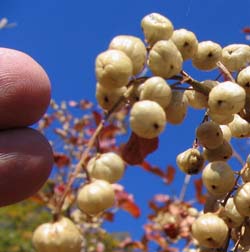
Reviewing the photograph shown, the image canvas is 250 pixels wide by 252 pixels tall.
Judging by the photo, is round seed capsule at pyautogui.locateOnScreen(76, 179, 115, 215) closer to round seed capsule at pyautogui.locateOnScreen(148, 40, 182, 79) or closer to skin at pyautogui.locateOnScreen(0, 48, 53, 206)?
round seed capsule at pyautogui.locateOnScreen(148, 40, 182, 79)

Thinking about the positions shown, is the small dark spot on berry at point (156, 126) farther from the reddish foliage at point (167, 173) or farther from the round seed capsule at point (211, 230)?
the reddish foliage at point (167, 173)

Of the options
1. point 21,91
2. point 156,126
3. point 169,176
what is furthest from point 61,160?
point 156,126

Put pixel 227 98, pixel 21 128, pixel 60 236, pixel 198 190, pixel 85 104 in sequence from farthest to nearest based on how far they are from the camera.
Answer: pixel 85 104 → pixel 198 190 → pixel 21 128 → pixel 227 98 → pixel 60 236

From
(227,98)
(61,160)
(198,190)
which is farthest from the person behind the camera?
(61,160)

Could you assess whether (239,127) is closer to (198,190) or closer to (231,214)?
(231,214)

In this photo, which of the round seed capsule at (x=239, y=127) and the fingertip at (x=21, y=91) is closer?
the round seed capsule at (x=239, y=127)

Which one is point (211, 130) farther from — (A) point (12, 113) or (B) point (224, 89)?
(A) point (12, 113)

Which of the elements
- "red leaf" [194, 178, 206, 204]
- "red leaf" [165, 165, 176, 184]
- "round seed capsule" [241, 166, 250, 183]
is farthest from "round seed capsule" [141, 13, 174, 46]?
"red leaf" [165, 165, 176, 184]

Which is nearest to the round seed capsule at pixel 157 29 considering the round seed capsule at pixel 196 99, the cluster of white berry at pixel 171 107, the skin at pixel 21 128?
the cluster of white berry at pixel 171 107
